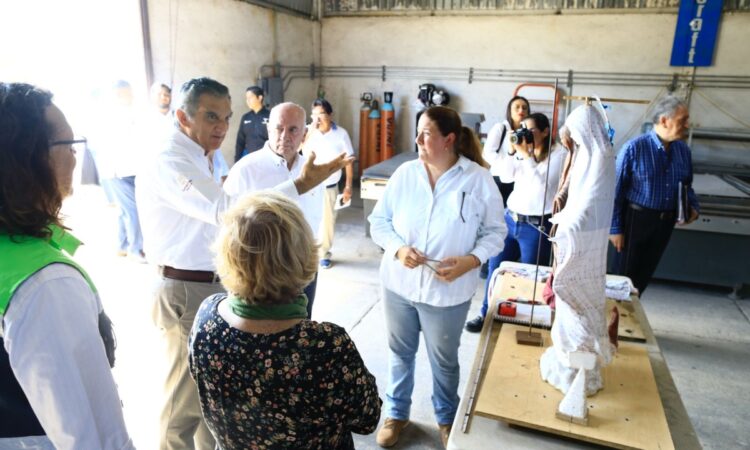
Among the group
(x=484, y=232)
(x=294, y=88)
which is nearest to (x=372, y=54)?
(x=294, y=88)

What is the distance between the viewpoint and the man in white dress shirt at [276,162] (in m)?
2.27

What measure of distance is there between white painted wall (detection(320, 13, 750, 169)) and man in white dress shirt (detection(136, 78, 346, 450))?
5811 millimetres

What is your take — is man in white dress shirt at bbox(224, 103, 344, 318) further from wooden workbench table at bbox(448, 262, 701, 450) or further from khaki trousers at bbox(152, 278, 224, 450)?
wooden workbench table at bbox(448, 262, 701, 450)

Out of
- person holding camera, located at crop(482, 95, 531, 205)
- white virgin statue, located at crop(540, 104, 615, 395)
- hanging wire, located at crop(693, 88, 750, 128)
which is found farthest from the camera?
hanging wire, located at crop(693, 88, 750, 128)

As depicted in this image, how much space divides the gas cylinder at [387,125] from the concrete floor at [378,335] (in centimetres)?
275

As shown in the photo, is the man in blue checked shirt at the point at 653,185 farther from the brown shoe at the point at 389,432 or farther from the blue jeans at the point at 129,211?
the blue jeans at the point at 129,211

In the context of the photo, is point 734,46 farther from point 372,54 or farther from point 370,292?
point 370,292

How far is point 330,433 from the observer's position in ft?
3.78

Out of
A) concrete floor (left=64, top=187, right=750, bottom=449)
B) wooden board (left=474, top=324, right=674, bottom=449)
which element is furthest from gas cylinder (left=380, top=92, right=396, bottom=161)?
wooden board (left=474, top=324, right=674, bottom=449)

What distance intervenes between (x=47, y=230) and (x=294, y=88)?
664 cm

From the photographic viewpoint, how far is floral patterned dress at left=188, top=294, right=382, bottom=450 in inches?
41.4

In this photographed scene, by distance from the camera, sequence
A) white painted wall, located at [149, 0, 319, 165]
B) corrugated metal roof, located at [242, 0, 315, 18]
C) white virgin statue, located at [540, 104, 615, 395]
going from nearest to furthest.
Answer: white virgin statue, located at [540, 104, 615, 395] → white painted wall, located at [149, 0, 319, 165] → corrugated metal roof, located at [242, 0, 315, 18]

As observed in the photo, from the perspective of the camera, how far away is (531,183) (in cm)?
293

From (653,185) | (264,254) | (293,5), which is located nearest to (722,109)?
(653,185)
